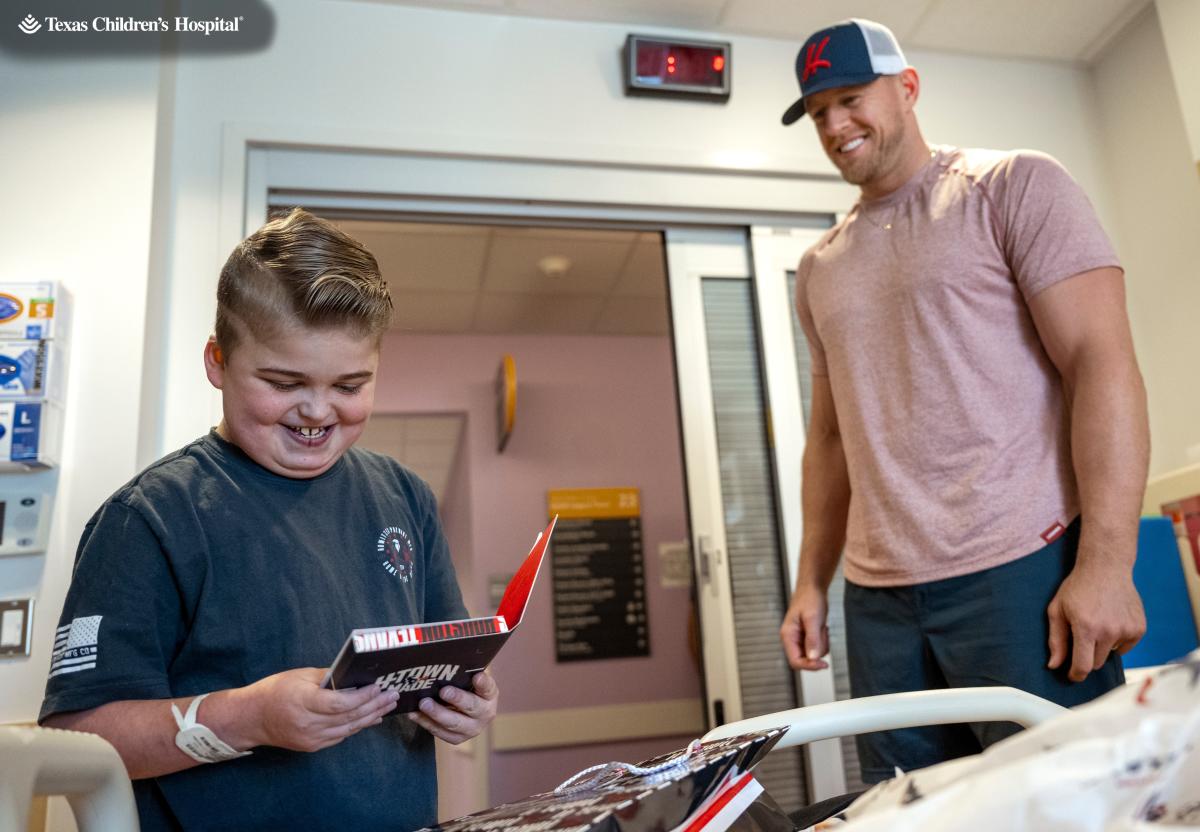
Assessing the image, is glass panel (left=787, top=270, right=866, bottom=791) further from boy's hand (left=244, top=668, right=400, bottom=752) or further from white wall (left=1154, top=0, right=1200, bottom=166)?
boy's hand (left=244, top=668, right=400, bottom=752)

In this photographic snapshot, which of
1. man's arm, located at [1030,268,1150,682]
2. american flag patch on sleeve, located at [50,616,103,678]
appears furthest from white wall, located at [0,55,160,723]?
man's arm, located at [1030,268,1150,682]

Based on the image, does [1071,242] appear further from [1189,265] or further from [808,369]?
[1189,265]

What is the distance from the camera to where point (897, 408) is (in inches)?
64.9

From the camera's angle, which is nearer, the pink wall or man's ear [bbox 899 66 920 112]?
man's ear [bbox 899 66 920 112]

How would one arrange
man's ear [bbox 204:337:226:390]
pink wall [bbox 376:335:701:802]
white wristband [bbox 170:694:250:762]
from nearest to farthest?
white wristband [bbox 170:694:250:762] < man's ear [bbox 204:337:226:390] < pink wall [bbox 376:335:701:802]

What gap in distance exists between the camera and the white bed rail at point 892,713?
2.83ft

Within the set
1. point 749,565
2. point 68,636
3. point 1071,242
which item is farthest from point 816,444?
point 68,636

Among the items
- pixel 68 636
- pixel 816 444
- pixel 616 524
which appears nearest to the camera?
pixel 68 636

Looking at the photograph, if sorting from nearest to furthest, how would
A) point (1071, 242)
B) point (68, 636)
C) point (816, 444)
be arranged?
point (68, 636) < point (1071, 242) < point (816, 444)

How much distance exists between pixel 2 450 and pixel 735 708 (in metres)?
1.77

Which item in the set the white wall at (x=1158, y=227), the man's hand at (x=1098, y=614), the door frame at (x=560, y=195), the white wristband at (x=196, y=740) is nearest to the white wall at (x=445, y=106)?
the door frame at (x=560, y=195)

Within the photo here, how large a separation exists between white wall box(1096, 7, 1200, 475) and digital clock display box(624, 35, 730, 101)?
1257 mm

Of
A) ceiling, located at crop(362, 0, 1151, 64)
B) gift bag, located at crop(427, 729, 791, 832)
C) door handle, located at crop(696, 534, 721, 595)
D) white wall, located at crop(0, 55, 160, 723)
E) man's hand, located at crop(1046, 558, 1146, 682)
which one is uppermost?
ceiling, located at crop(362, 0, 1151, 64)

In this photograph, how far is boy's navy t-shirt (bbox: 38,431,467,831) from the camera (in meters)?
0.88
